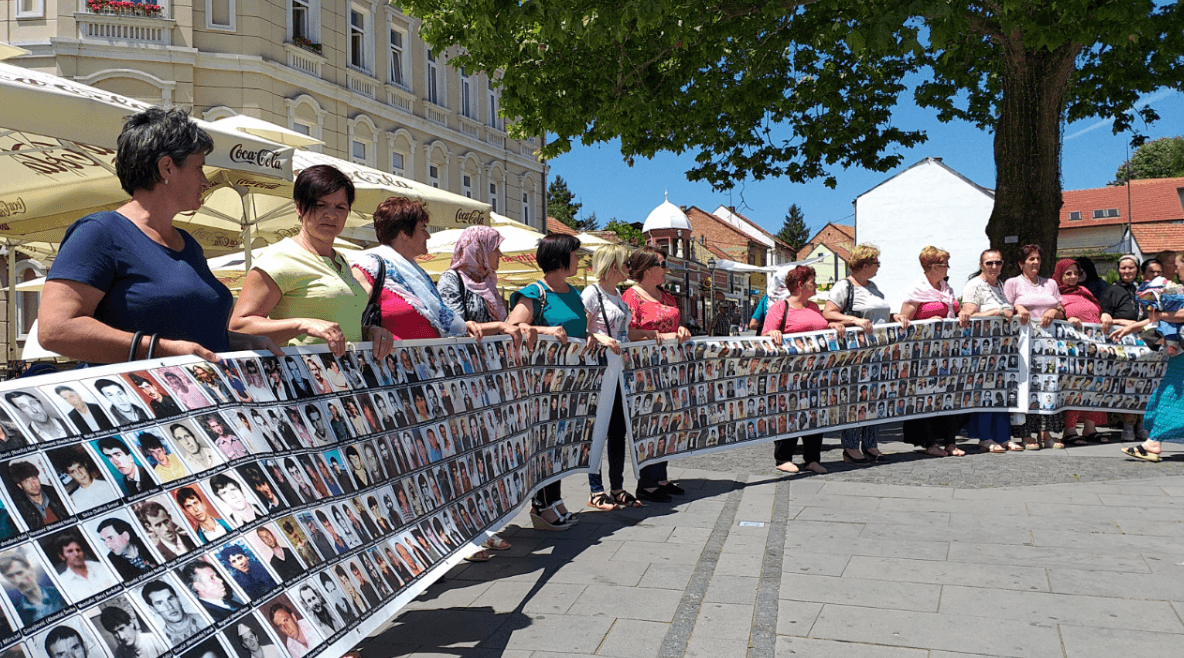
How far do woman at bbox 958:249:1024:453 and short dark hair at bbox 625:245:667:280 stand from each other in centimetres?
352

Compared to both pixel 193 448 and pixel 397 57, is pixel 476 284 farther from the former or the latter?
pixel 397 57

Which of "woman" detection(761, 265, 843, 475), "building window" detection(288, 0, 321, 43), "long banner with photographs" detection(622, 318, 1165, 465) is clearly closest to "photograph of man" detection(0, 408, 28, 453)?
"long banner with photographs" detection(622, 318, 1165, 465)

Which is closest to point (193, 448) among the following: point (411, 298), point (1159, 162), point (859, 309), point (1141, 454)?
point (411, 298)

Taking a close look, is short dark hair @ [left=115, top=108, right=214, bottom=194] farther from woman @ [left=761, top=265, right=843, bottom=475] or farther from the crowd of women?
woman @ [left=761, top=265, right=843, bottom=475]

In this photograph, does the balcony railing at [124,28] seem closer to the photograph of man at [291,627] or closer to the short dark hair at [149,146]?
the short dark hair at [149,146]

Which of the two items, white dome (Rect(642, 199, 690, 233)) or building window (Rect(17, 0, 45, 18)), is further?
white dome (Rect(642, 199, 690, 233))

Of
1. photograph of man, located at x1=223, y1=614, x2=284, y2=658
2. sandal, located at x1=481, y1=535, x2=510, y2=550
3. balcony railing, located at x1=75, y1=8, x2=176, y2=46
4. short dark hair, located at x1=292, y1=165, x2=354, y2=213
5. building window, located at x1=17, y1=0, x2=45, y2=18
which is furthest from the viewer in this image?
balcony railing, located at x1=75, y1=8, x2=176, y2=46

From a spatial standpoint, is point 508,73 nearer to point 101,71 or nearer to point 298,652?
point 298,652

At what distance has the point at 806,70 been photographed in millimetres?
14484

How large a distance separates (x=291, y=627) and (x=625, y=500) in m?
4.39

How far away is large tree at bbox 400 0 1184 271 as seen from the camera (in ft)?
30.3

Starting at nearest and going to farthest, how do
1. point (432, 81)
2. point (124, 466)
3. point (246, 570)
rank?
1. point (124, 466)
2. point (246, 570)
3. point (432, 81)

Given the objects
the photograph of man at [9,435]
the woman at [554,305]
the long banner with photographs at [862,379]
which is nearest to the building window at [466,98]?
the long banner with photographs at [862,379]

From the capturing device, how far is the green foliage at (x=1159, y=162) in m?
93.8
